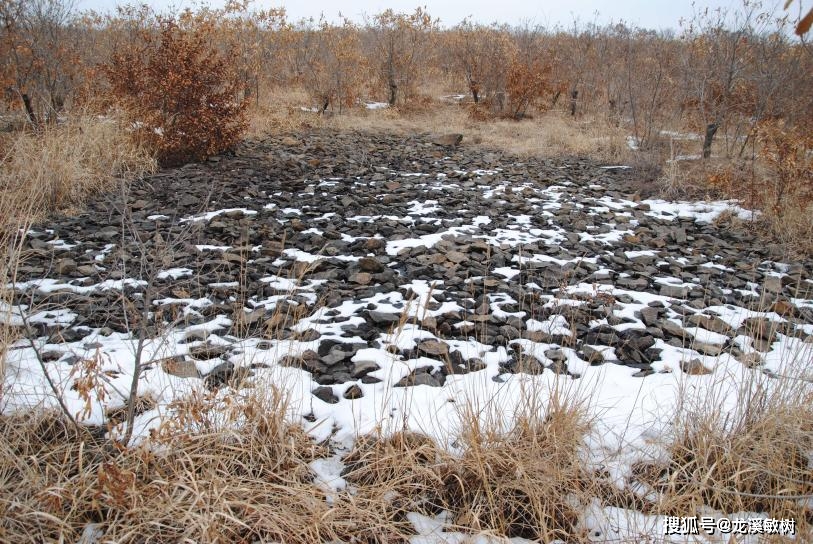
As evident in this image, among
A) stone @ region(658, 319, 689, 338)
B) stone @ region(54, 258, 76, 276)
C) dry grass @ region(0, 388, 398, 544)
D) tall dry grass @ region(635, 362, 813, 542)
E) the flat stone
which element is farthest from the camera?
the flat stone

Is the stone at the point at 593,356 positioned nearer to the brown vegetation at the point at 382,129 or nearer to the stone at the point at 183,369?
the brown vegetation at the point at 382,129

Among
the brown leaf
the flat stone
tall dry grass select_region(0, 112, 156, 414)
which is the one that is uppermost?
the flat stone

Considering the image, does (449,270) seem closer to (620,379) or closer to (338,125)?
(620,379)

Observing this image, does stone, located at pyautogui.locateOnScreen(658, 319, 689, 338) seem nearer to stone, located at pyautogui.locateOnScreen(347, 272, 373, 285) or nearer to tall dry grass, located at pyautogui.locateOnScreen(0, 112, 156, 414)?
stone, located at pyautogui.locateOnScreen(347, 272, 373, 285)

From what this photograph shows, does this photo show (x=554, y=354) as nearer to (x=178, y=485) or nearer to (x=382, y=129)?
(x=178, y=485)

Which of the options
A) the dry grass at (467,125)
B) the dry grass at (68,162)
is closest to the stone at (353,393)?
the dry grass at (68,162)

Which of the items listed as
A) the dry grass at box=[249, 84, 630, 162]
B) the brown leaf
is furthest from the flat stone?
the brown leaf

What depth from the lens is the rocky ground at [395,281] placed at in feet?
9.24

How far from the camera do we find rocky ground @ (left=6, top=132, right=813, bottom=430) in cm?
282

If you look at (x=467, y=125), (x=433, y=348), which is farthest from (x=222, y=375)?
(x=467, y=125)

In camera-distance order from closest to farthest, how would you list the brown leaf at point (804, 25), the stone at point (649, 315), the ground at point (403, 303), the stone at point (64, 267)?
the brown leaf at point (804, 25) < the ground at point (403, 303) < the stone at point (649, 315) < the stone at point (64, 267)

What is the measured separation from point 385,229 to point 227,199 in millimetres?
1820

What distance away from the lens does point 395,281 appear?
388 centimetres

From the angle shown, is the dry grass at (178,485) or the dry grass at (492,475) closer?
the dry grass at (178,485)
